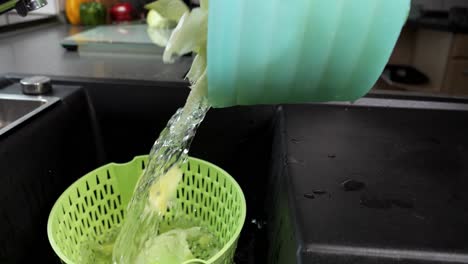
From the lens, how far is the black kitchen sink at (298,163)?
0.31 metres

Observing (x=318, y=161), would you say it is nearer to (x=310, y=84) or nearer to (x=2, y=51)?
(x=310, y=84)

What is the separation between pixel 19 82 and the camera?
64cm

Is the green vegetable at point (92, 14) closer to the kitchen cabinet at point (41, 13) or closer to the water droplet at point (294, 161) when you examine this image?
the kitchen cabinet at point (41, 13)

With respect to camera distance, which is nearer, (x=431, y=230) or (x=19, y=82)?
(x=431, y=230)

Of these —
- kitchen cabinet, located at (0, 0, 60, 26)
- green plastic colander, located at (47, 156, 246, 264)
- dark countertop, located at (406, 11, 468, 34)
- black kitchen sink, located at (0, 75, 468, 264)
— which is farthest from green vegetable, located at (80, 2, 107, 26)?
dark countertop, located at (406, 11, 468, 34)

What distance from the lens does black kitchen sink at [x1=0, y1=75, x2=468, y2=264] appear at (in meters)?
0.31

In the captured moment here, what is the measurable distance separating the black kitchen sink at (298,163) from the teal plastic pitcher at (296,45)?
112mm

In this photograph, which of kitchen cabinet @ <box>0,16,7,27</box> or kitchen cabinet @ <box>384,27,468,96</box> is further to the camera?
kitchen cabinet @ <box>384,27,468,96</box>

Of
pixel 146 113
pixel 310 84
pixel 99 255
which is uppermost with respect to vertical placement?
pixel 310 84

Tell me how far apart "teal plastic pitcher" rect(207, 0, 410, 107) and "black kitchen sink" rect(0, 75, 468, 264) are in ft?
0.37

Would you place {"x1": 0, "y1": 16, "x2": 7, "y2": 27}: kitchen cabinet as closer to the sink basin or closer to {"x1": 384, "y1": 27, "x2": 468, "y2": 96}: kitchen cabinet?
the sink basin

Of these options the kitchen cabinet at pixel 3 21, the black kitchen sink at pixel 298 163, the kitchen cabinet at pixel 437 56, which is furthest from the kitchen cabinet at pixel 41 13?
the kitchen cabinet at pixel 437 56

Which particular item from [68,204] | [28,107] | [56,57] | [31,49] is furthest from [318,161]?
[31,49]

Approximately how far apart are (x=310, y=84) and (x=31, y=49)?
0.80 metres
